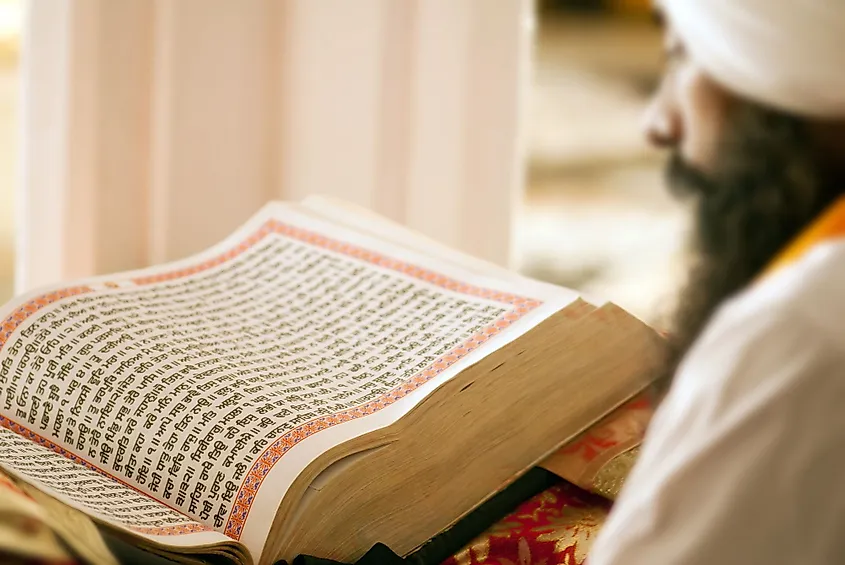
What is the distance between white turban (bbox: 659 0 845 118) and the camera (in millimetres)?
405

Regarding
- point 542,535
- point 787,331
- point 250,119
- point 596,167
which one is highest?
point 787,331

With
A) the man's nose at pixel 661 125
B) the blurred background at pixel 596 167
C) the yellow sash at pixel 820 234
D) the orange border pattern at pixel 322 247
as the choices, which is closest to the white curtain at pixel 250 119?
the orange border pattern at pixel 322 247

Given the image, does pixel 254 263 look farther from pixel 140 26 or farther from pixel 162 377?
pixel 140 26

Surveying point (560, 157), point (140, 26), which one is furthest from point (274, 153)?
point (560, 157)

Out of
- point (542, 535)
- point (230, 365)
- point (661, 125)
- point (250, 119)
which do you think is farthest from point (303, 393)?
point (250, 119)

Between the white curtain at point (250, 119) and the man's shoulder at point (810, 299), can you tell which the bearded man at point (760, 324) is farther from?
the white curtain at point (250, 119)

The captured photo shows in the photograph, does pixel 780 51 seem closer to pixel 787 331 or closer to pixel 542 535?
pixel 787 331

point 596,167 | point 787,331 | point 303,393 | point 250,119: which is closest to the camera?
point 787,331

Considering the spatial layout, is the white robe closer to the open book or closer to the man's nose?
the man's nose

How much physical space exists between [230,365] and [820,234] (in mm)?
389

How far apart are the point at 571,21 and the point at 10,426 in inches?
190

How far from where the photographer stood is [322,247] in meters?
0.86

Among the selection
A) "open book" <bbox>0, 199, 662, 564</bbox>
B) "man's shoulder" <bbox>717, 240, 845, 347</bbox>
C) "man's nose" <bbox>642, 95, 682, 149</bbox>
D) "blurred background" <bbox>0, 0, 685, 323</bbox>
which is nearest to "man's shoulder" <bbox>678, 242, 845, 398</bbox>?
"man's shoulder" <bbox>717, 240, 845, 347</bbox>

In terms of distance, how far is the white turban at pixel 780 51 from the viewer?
16.0 inches
